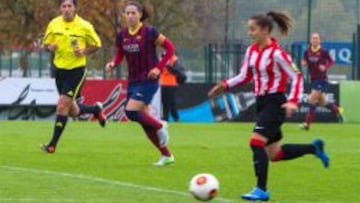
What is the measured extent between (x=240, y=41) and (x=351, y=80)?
163 inches

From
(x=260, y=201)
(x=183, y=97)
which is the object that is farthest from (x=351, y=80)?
(x=260, y=201)

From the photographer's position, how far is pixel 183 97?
3194cm

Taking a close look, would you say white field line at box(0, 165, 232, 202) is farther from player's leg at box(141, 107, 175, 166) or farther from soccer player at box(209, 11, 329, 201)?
player's leg at box(141, 107, 175, 166)

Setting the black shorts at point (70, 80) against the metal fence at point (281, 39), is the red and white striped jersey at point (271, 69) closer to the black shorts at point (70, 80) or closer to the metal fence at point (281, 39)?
the black shorts at point (70, 80)

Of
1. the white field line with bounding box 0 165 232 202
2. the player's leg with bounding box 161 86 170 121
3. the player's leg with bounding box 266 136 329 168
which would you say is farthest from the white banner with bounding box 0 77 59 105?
the player's leg with bounding box 266 136 329 168

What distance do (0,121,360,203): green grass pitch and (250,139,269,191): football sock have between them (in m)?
0.22

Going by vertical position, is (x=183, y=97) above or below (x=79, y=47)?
below

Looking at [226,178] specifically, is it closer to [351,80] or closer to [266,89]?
[266,89]

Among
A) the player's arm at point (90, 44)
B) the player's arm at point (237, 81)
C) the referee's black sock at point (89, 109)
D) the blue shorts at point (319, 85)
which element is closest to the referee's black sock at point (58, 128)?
the player's arm at point (90, 44)

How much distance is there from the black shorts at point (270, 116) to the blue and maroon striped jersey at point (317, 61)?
15.2 meters

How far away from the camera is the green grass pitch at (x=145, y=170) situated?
11.4 metres

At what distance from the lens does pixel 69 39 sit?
672 inches

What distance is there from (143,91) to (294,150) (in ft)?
10.7

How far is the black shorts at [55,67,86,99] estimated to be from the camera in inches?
669
